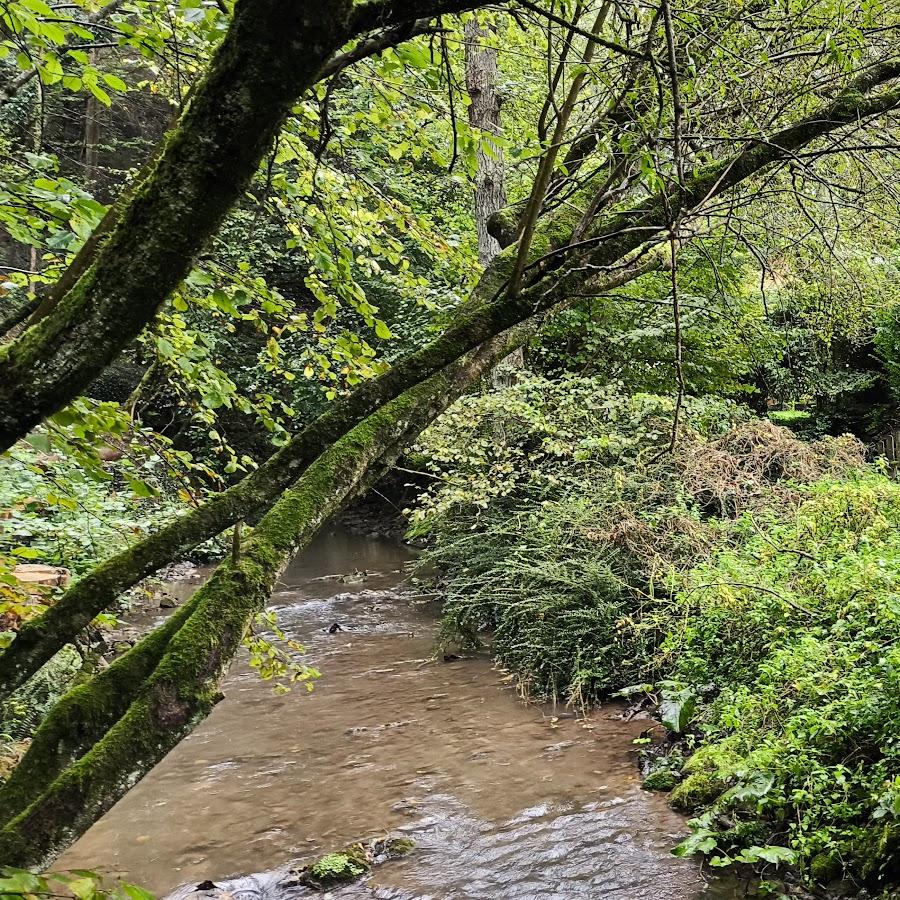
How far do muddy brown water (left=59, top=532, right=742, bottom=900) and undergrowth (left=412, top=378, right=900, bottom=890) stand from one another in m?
0.38

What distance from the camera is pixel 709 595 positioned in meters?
5.53

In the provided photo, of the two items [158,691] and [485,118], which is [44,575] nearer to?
[158,691]

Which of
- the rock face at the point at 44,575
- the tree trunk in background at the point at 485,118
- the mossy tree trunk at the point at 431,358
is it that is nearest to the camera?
the mossy tree trunk at the point at 431,358

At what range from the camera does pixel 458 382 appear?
2.21 metres

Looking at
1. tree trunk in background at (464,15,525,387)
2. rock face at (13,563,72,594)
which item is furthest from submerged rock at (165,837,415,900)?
tree trunk in background at (464,15,525,387)

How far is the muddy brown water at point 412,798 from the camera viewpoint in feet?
13.4

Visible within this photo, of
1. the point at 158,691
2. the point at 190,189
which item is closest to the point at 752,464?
the point at 158,691

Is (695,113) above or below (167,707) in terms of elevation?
above

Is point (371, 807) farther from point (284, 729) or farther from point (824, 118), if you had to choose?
point (824, 118)

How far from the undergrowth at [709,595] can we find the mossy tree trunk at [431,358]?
718 mm

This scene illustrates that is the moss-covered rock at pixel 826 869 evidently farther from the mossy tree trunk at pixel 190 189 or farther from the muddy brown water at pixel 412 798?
the mossy tree trunk at pixel 190 189

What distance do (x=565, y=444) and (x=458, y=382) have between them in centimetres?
632

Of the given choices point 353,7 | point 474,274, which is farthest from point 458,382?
point 474,274

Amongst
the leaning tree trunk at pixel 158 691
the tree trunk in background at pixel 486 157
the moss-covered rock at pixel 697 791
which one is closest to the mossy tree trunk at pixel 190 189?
the leaning tree trunk at pixel 158 691
